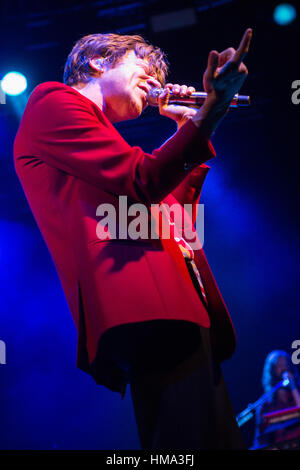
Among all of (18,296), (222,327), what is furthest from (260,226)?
(222,327)

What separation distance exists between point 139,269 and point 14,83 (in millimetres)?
3697

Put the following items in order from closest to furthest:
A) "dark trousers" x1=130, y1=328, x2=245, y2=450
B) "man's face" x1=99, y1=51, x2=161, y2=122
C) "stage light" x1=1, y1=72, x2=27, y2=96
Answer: "dark trousers" x1=130, y1=328, x2=245, y2=450 < "man's face" x1=99, y1=51, x2=161, y2=122 < "stage light" x1=1, y1=72, x2=27, y2=96

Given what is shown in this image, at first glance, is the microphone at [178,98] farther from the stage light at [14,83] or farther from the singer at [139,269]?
the stage light at [14,83]

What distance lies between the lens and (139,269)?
932 mm

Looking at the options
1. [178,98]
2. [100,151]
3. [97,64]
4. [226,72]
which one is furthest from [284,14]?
[100,151]

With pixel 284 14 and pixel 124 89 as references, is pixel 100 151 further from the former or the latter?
pixel 284 14

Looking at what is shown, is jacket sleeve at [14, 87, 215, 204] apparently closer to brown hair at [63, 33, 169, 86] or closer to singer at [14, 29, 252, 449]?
singer at [14, 29, 252, 449]

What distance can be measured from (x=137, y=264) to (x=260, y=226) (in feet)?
16.7

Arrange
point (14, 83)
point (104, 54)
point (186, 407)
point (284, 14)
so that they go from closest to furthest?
point (186, 407) → point (104, 54) → point (284, 14) → point (14, 83)

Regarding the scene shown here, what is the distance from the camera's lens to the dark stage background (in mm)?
4465

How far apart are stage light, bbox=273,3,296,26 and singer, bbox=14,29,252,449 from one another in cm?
339

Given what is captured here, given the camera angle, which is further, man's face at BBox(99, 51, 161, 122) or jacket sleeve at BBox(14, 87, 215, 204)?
man's face at BBox(99, 51, 161, 122)

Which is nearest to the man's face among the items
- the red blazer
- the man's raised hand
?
the red blazer

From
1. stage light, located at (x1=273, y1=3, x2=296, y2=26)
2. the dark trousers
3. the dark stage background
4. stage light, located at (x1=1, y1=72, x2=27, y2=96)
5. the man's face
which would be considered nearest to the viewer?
the dark trousers
